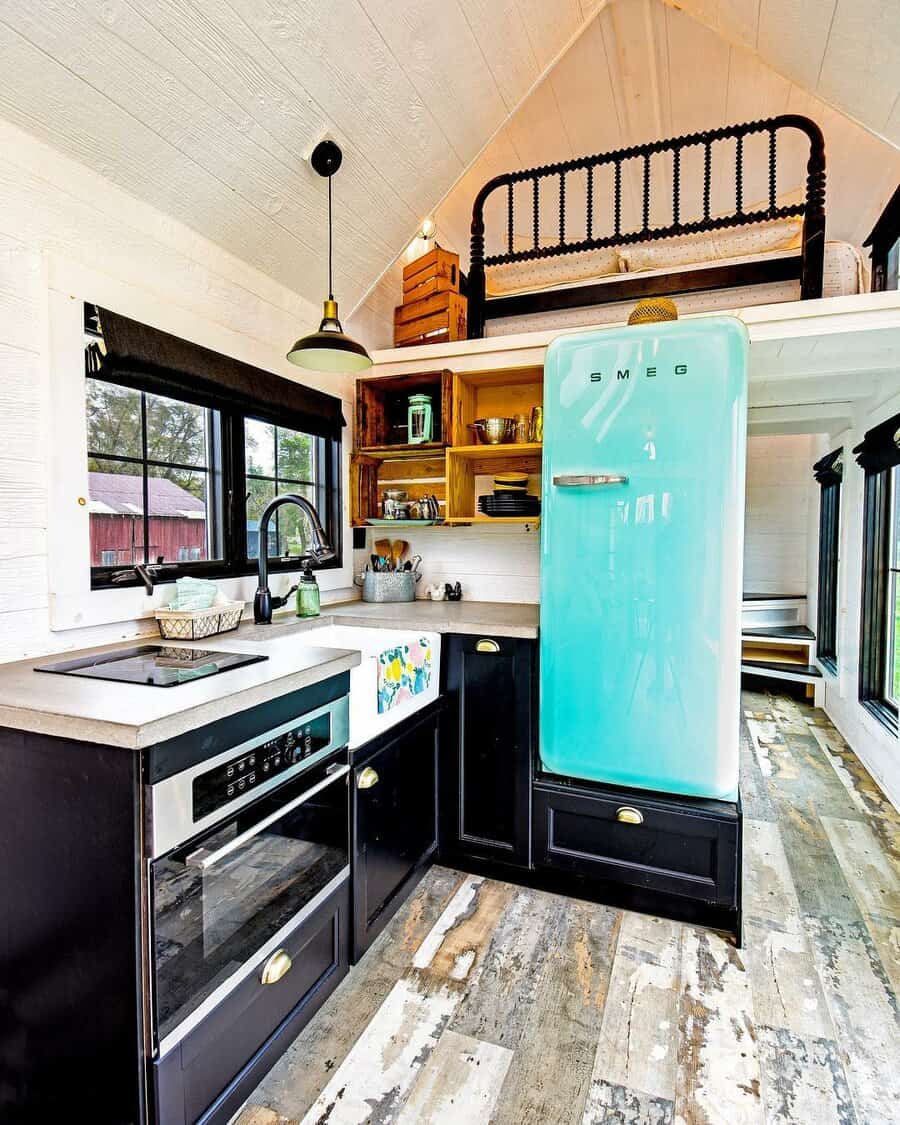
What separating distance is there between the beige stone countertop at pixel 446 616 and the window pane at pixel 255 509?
1.31 ft

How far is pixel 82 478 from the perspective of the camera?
1.71 metres

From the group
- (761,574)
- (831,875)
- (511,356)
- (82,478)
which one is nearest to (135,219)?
(82,478)

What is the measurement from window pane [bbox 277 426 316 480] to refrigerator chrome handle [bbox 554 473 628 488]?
1217mm

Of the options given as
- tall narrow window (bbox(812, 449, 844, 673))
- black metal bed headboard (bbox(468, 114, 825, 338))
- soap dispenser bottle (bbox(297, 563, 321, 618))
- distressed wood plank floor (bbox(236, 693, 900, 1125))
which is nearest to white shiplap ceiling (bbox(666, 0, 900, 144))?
black metal bed headboard (bbox(468, 114, 825, 338))

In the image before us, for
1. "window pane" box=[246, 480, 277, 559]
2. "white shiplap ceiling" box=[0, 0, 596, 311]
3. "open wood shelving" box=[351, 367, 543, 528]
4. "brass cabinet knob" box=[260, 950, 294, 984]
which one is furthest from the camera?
"open wood shelving" box=[351, 367, 543, 528]

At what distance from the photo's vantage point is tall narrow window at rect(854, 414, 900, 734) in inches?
130

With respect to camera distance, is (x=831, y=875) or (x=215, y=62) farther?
(x=831, y=875)

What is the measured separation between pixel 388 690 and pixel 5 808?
1.00 m

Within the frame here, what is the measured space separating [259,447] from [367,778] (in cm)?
144

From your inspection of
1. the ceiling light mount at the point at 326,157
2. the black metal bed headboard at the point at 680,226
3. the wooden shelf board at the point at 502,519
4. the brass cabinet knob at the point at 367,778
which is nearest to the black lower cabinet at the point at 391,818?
the brass cabinet knob at the point at 367,778

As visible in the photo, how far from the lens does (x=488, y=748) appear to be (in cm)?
228

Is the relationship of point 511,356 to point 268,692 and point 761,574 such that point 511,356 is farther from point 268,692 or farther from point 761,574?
point 761,574

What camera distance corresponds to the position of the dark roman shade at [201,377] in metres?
1.79

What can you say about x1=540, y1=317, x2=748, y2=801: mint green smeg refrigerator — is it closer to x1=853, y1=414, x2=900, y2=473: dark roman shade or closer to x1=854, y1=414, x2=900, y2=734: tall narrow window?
x1=853, y1=414, x2=900, y2=473: dark roman shade
